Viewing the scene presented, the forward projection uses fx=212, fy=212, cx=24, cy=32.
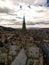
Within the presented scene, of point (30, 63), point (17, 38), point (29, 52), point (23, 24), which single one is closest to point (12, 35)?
point (17, 38)

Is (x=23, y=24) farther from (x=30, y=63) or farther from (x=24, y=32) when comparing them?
(x=30, y=63)

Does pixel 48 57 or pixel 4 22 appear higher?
pixel 4 22

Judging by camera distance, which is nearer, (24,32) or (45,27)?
(45,27)

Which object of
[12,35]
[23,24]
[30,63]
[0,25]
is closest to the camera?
[30,63]

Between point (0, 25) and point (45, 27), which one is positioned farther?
point (45, 27)

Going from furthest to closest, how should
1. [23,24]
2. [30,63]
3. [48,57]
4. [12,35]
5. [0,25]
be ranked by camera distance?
[12,35] → [23,24] → [0,25] → [48,57] → [30,63]

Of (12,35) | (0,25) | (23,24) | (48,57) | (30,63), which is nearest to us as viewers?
(30,63)

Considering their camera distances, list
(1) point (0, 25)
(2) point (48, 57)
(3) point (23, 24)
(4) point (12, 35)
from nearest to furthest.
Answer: (2) point (48, 57)
(1) point (0, 25)
(3) point (23, 24)
(4) point (12, 35)

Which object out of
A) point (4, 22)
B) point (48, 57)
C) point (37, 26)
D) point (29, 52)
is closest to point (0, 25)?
point (4, 22)

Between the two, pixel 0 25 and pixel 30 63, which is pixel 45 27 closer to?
pixel 0 25
